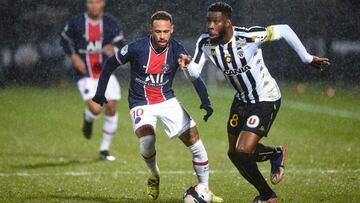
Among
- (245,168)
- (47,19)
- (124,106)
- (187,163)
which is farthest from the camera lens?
(124,106)

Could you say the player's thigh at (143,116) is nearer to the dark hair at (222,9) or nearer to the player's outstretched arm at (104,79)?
the player's outstretched arm at (104,79)

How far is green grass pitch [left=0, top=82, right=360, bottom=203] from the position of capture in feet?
32.7

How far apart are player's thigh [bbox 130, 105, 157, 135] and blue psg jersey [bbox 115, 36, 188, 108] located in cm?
7

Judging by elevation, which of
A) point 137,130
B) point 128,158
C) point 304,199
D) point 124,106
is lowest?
point 124,106

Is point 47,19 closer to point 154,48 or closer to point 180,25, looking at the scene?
point 180,25

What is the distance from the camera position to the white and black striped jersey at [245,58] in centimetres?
881

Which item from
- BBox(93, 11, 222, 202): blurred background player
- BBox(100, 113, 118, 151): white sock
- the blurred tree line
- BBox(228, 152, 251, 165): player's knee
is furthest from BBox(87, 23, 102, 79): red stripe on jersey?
BBox(228, 152, 251, 165): player's knee

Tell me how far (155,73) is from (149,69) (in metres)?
0.09

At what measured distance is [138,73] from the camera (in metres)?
9.28

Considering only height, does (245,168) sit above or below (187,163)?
above

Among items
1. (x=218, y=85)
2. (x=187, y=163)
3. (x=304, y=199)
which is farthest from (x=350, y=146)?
(x=218, y=85)

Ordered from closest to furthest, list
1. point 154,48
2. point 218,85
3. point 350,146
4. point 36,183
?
point 154,48, point 36,183, point 350,146, point 218,85

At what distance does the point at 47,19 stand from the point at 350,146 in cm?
711

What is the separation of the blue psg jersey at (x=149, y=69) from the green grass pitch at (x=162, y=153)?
1.15m
